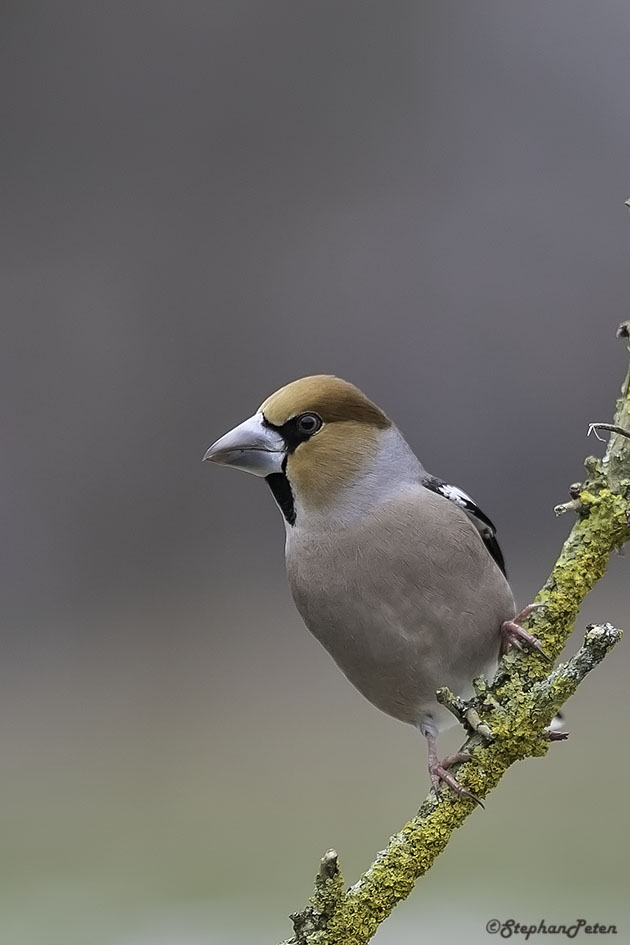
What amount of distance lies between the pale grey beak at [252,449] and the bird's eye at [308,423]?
0.09 feet

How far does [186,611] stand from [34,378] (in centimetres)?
98

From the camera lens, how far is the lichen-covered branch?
2.94ft

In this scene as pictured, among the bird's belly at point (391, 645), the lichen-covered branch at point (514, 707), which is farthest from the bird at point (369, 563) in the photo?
the lichen-covered branch at point (514, 707)

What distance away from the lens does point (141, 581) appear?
12.6 ft

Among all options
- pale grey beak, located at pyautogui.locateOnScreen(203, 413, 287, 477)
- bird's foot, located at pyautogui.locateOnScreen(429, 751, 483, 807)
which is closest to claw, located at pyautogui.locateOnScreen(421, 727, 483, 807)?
bird's foot, located at pyautogui.locateOnScreen(429, 751, 483, 807)

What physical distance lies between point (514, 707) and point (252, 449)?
1.37ft

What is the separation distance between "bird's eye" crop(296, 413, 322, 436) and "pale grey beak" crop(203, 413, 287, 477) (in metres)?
0.03

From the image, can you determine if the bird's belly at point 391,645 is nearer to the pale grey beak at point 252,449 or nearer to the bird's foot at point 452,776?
the pale grey beak at point 252,449

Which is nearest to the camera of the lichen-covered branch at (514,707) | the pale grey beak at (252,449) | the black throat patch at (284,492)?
the lichen-covered branch at (514,707)

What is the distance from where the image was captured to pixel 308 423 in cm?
127

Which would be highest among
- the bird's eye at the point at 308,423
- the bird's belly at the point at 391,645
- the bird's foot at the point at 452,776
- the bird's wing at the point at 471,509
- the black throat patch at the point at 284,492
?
the bird's eye at the point at 308,423

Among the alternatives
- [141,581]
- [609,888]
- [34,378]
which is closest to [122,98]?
[34,378]

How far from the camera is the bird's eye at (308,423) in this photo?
126 cm

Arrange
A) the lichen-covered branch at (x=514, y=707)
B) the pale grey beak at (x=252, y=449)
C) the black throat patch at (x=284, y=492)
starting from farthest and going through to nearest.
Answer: the black throat patch at (x=284, y=492) < the pale grey beak at (x=252, y=449) < the lichen-covered branch at (x=514, y=707)
